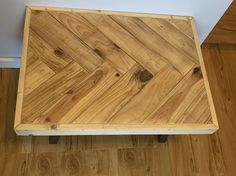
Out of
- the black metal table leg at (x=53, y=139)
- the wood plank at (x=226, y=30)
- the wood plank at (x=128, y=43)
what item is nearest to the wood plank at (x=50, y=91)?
the wood plank at (x=128, y=43)

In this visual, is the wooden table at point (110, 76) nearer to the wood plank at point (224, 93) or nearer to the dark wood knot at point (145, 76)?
the dark wood knot at point (145, 76)

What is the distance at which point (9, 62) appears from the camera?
3.89ft

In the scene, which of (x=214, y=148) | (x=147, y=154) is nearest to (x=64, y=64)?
(x=147, y=154)

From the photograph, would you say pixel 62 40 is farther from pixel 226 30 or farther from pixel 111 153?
pixel 226 30

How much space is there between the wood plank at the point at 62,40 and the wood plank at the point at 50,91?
0.03 m

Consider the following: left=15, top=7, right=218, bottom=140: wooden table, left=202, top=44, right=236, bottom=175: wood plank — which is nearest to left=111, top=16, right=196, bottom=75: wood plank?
left=15, top=7, right=218, bottom=140: wooden table

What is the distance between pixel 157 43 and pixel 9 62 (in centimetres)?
60

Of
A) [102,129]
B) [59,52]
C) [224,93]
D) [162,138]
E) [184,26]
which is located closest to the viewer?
[102,129]

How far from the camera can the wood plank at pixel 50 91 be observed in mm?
798

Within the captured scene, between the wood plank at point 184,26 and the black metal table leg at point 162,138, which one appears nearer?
the wood plank at point 184,26

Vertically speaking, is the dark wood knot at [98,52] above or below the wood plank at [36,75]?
above

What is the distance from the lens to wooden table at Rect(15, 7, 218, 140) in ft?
2.66

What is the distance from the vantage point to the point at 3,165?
1.05 meters

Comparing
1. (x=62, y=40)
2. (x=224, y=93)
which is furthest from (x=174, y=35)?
(x=224, y=93)
